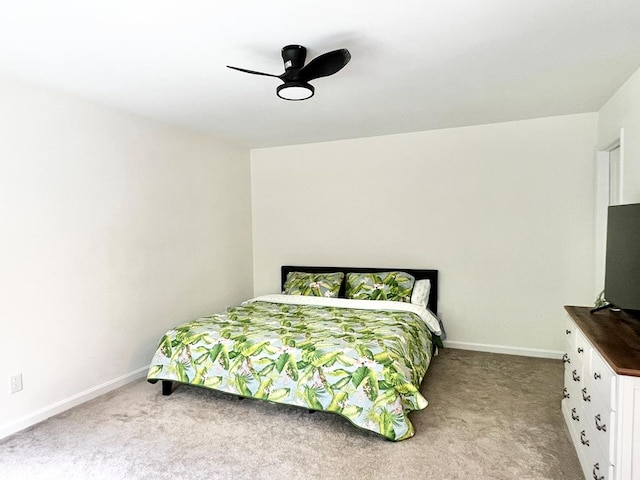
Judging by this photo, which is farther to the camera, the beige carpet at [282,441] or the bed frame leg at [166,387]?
the bed frame leg at [166,387]

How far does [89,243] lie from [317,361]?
2.01 m

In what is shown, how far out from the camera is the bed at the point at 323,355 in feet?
8.17

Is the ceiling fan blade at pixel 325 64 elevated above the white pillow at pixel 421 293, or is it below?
above

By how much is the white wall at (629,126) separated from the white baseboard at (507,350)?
169 centimetres

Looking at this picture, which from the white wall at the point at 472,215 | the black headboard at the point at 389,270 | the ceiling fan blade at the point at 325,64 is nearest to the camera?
the ceiling fan blade at the point at 325,64

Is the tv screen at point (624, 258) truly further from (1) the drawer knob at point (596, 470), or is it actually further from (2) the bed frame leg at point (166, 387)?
(2) the bed frame leg at point (166, 387)

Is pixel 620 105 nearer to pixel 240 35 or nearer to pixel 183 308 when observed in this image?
pixel 240 35

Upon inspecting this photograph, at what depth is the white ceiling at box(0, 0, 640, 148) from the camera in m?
1.86

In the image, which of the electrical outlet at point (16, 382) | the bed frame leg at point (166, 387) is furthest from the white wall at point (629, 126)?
the electrical outlet at point (16, 382)

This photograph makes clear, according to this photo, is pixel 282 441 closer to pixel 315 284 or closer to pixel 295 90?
pixel 315 284

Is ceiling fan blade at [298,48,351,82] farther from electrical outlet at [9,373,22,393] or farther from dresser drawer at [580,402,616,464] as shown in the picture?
electrical outlet at [9,373,22,393]

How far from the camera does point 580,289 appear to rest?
381 centimetres

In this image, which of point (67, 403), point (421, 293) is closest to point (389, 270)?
point (421, 293)

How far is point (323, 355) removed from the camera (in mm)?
2664
